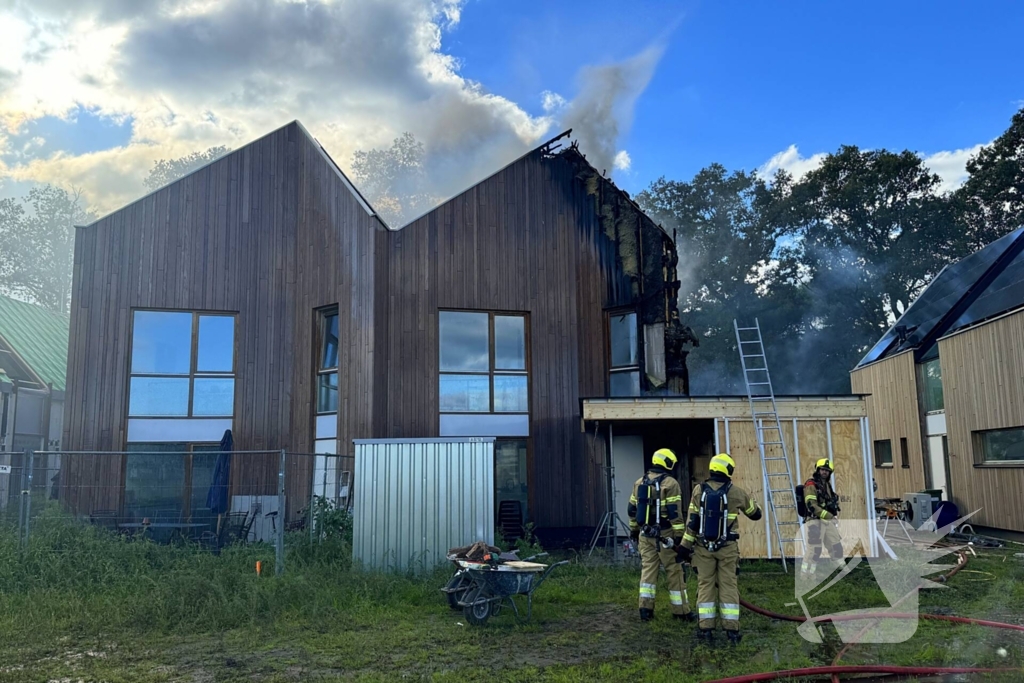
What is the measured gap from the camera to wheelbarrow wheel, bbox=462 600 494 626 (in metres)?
8.84

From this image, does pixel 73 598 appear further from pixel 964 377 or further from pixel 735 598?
pixel 964 377

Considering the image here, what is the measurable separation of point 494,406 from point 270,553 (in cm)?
564

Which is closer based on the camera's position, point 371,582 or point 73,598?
point 73,598

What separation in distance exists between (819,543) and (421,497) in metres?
6.08

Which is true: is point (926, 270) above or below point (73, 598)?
above

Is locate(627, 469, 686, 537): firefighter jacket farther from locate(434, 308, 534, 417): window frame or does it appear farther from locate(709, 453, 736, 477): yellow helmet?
locate(434, 308, 534, 417): window frame

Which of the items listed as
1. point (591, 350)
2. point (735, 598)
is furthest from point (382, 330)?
point (735, 598)

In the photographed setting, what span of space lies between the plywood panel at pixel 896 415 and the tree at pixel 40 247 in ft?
119

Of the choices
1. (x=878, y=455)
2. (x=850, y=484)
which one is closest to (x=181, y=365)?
(x=850, y=484)

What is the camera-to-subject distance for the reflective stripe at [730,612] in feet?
27.0

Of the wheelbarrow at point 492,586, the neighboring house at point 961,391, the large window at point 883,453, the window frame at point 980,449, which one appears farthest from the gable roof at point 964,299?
the wheelbarrow at point 492,586

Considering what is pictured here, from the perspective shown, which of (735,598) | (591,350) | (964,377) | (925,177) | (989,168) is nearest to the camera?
(735,598)

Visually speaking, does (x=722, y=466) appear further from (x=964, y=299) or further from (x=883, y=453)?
(x=883, y=453)

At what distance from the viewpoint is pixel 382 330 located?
49.2 ft
